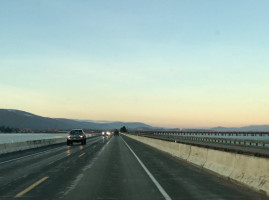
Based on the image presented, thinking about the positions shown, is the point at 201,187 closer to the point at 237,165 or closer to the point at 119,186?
the point at 237,165

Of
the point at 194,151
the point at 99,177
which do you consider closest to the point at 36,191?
the point at 99,177

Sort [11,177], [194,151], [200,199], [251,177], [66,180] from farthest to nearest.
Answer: [194,151] → [11,177] → [66,180] → [251,177] → [200,199]

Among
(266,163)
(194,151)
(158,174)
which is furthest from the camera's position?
(194,151)

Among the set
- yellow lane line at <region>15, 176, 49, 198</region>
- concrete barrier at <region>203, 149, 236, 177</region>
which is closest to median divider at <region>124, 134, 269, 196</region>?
concrete barrier at <region>203, 149, 236, 177</region>

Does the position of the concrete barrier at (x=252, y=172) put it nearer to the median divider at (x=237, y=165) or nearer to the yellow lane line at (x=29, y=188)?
the median divider at (x=237, y=165)

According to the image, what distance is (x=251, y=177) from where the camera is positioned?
32.9 feet

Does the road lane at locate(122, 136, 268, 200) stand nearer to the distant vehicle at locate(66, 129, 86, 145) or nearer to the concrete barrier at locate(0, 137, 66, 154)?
the concrete barrier at locate(0, 137, 66, 154)

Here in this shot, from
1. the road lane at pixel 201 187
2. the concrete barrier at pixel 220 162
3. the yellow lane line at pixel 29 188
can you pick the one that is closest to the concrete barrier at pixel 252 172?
the road lane at pixel 201 187

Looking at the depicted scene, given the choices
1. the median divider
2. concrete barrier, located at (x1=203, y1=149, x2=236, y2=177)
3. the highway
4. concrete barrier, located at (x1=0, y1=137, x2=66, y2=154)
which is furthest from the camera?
concrete barrier, located at (x1=0, y1=137, x2=66, y2=154)

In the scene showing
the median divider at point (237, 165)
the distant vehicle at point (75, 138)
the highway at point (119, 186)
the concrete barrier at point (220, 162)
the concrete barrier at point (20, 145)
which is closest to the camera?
the highway at point (119, 186)

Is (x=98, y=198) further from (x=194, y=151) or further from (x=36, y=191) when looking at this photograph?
(x=194, y=151)

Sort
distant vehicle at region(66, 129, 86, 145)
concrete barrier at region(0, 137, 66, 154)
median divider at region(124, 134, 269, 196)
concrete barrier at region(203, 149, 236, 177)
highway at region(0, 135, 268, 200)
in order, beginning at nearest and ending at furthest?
1. highway at region(0, 135, 268, 200)
2. median divider at region(124, 134, 269, 196)
3. concrete barrier at region(203, 149, 236, 177)
4. concrete barrier at region(0, 137, 66, 154)
5. distant vehicle at region(66, 129, 86, 145)

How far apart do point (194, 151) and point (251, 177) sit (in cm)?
812

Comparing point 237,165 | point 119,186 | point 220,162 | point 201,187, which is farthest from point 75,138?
point 201,187
